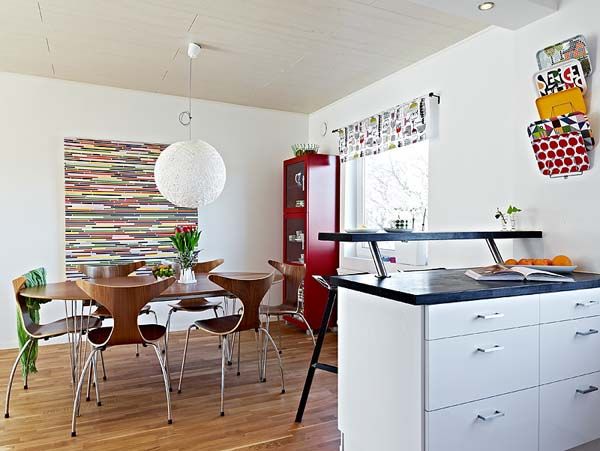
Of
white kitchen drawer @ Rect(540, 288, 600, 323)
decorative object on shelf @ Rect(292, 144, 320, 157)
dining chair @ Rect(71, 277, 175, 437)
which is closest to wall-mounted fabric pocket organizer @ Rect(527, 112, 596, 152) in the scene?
white kitchen drawer @ Rect(540, 288, 600, 323)

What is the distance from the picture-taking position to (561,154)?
2.28 metres

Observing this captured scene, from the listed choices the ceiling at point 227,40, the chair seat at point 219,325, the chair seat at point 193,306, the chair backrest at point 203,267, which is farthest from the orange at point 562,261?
the chair backrest at point 203,267

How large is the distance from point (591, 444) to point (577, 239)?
38.3 inches

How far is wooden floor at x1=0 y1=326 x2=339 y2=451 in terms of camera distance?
2.29 meters

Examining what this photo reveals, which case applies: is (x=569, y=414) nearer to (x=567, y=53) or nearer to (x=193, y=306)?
(x=567, y=53)

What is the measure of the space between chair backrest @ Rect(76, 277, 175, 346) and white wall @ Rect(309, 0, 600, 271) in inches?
85.7

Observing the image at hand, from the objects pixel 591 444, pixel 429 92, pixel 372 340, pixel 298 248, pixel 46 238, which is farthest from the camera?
pixel 298 248

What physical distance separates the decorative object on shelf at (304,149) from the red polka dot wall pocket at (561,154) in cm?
261

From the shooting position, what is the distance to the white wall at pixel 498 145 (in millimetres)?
2242

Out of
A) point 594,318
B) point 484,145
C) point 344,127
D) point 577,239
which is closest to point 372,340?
point 594,318

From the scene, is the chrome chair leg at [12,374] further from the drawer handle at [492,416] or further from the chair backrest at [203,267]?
the drawer handle at [492,416]

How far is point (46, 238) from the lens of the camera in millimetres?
4129

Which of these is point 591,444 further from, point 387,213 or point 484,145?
point 387,213

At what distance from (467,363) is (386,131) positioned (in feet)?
8.67
